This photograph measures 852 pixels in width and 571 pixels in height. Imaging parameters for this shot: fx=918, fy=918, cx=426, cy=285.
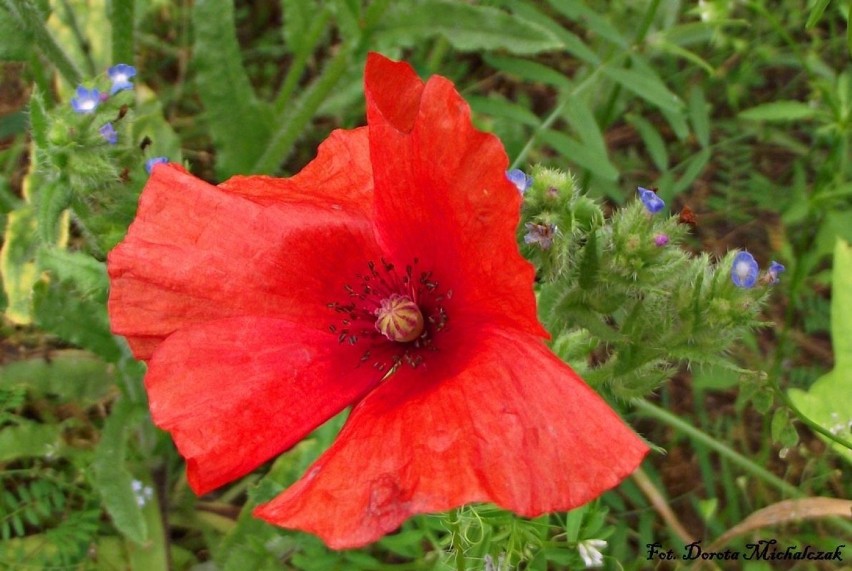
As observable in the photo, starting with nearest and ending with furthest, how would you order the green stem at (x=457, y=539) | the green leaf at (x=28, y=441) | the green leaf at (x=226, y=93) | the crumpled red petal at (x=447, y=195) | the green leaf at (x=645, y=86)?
the crumpled red petal at (x=447, y=195) → the green stem at (x=457, y=539) → the green leaf at (x=28, y=441) → the green leaf at (x=645, y=86) → the green leaf at (x=226, y=93)

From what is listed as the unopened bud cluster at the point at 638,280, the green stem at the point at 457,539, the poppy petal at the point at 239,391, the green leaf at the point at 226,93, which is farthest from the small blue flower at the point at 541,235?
the green leaf at the point at 226,93

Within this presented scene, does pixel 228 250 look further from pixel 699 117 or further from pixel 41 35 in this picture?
pixel 699 117

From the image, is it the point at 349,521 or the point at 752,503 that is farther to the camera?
the point at 752,503

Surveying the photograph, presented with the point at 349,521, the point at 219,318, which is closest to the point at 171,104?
the point at 219,318

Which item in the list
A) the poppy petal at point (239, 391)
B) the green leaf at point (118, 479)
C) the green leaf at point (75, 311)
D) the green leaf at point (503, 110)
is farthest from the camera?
the green leaf at point (503, 110)

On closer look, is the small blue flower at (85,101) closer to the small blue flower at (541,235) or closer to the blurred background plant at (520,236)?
the blurred background plant at (520,236)

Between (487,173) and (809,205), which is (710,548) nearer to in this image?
(809,205)
